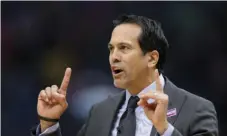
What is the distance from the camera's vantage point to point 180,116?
70.3 inches

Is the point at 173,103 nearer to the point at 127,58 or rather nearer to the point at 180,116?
the point at 180,116

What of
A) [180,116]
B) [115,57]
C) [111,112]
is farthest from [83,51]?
[180,116]

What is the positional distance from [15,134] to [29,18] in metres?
0.77

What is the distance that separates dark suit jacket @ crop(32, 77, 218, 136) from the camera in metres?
1.74

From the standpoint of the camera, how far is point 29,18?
3.21m

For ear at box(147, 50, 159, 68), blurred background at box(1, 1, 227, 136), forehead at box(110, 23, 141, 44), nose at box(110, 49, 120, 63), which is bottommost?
blurred background at box(1, 1, 227, 136)

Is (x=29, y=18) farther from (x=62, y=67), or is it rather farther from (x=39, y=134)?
(x=39, y=134)

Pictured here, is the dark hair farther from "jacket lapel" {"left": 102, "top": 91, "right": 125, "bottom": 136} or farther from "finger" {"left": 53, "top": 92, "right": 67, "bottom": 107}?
"finger" {"left": 53, "top": 92, "right": 67, "bottom": 107}

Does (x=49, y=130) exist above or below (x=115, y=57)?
below

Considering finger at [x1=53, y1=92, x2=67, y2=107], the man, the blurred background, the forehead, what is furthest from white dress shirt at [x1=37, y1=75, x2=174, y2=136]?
the blurred background

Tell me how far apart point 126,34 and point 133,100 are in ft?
0.89

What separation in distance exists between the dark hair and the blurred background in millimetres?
1077

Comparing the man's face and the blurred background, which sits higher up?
the man's face

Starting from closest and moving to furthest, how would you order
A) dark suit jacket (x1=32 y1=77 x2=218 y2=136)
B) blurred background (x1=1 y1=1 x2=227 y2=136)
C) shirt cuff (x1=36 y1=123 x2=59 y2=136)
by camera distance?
dark suit jacket (x1=32 y1=77 x2=218 y2=136) → shirt cuff (x1=36 y1=123 x2=59 y2=136) → blurred background (x1=1 y1=1 x2=227 y2=136)
